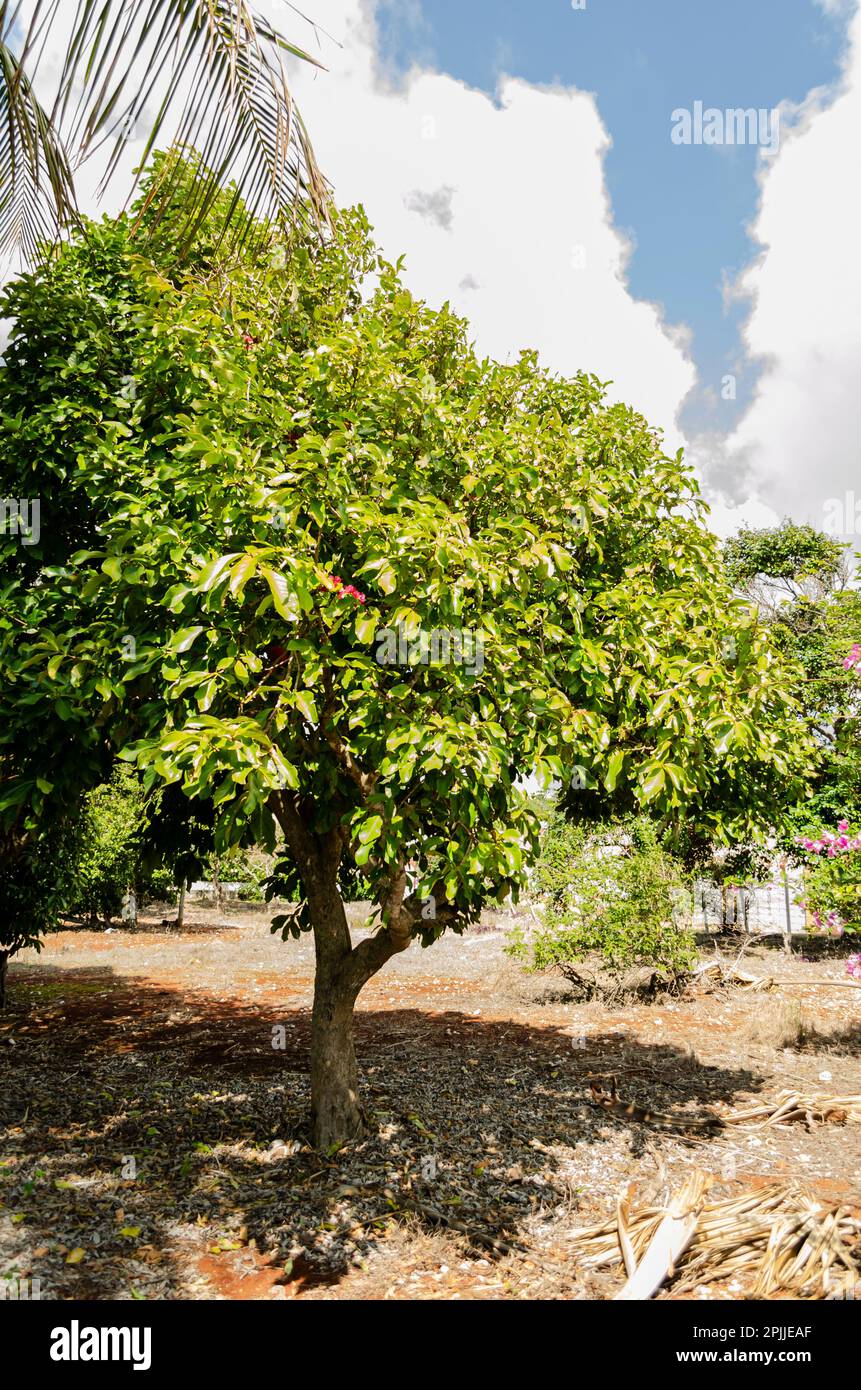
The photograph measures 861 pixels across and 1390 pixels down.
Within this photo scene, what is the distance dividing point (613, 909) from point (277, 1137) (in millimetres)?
5876

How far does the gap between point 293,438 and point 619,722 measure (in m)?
2.72

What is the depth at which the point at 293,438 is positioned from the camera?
15.7 ft

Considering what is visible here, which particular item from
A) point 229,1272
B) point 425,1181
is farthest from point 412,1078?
point 229,1272

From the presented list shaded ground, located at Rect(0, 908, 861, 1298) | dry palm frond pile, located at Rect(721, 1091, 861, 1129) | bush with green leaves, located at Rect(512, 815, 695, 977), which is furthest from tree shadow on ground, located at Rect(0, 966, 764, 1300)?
bush with green leaves, located at Rect(512, 815, 695, 977)

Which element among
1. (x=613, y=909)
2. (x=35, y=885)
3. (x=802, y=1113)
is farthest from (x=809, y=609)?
(x=35, y=885)

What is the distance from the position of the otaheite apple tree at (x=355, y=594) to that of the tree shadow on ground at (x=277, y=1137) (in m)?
0.73

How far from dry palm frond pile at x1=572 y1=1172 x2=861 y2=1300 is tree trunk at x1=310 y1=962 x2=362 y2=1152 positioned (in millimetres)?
1955

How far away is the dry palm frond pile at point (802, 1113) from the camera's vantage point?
6.56 meters

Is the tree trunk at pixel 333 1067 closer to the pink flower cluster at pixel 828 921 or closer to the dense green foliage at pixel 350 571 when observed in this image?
the dense green foliage at pixel 350 571

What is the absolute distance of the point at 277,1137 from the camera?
6152 mm

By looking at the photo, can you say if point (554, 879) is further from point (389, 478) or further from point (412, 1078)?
point (389, 478)

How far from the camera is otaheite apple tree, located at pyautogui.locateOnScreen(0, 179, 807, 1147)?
373 cm

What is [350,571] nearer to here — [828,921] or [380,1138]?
[380,1138]

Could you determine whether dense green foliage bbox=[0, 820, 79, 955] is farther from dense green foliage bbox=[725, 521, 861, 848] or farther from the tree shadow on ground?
dense green foliage bbox=[725, 521, 861, 848]
